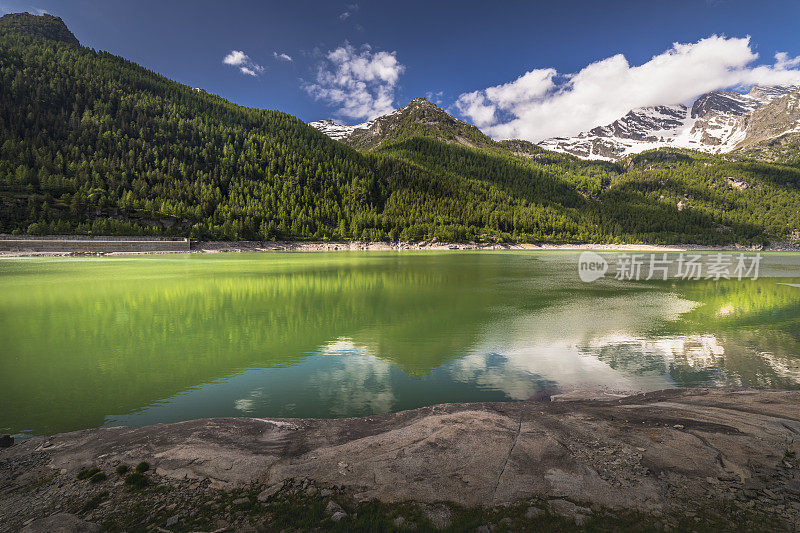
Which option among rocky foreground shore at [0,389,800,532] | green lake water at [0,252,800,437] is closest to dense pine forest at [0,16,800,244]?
green lake water at [0,252,800,437]

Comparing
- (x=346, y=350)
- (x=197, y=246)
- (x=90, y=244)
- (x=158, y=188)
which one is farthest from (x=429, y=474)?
(x=158, y=188)

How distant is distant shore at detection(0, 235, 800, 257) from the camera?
8712 cm

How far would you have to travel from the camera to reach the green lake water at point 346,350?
1054cm

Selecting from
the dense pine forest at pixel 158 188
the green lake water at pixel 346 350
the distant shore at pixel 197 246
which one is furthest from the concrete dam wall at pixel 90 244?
the green lake water at pixel 346 350

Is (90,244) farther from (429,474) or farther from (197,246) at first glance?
(429,474)

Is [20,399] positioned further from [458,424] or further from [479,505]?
[479,505]

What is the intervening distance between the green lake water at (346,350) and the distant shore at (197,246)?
78198 millimetres

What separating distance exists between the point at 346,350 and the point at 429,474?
10484mm

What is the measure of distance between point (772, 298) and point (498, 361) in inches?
1210

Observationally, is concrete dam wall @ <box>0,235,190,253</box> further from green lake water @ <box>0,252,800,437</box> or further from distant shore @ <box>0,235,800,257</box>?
green lake water @ <box>0,252,800,437</box>

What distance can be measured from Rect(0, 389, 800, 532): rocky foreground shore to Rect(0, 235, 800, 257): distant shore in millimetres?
112017

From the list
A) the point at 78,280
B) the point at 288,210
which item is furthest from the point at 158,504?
the point at 288,210

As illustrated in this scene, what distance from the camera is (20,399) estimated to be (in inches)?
401

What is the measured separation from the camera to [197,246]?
11681cm
